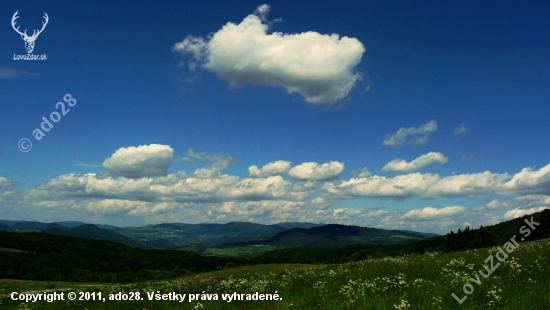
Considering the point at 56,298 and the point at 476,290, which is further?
the point at 56,298

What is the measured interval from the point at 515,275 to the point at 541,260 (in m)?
3.67

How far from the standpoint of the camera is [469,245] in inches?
4510

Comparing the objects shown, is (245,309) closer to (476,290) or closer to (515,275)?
(476,290)

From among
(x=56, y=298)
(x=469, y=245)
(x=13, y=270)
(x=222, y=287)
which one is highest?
(x=222, y=287)

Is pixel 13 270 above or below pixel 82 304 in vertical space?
below

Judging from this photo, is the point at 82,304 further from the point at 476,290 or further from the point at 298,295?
the point at 476,290

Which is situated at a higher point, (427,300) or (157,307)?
(427,300)

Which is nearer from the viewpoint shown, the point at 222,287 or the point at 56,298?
the point at 222,287

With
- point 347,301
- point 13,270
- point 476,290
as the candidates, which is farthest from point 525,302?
point 13,270

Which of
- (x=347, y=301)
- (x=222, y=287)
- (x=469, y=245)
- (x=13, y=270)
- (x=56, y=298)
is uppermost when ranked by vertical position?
(x=347, y=301)

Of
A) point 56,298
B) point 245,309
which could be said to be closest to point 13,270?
point 56,298

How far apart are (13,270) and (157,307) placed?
727 ft

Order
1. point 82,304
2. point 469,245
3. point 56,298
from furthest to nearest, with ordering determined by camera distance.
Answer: point 469,245 < point 56,298 < point 82,304

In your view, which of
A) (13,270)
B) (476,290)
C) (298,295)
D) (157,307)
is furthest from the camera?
(13,270)
